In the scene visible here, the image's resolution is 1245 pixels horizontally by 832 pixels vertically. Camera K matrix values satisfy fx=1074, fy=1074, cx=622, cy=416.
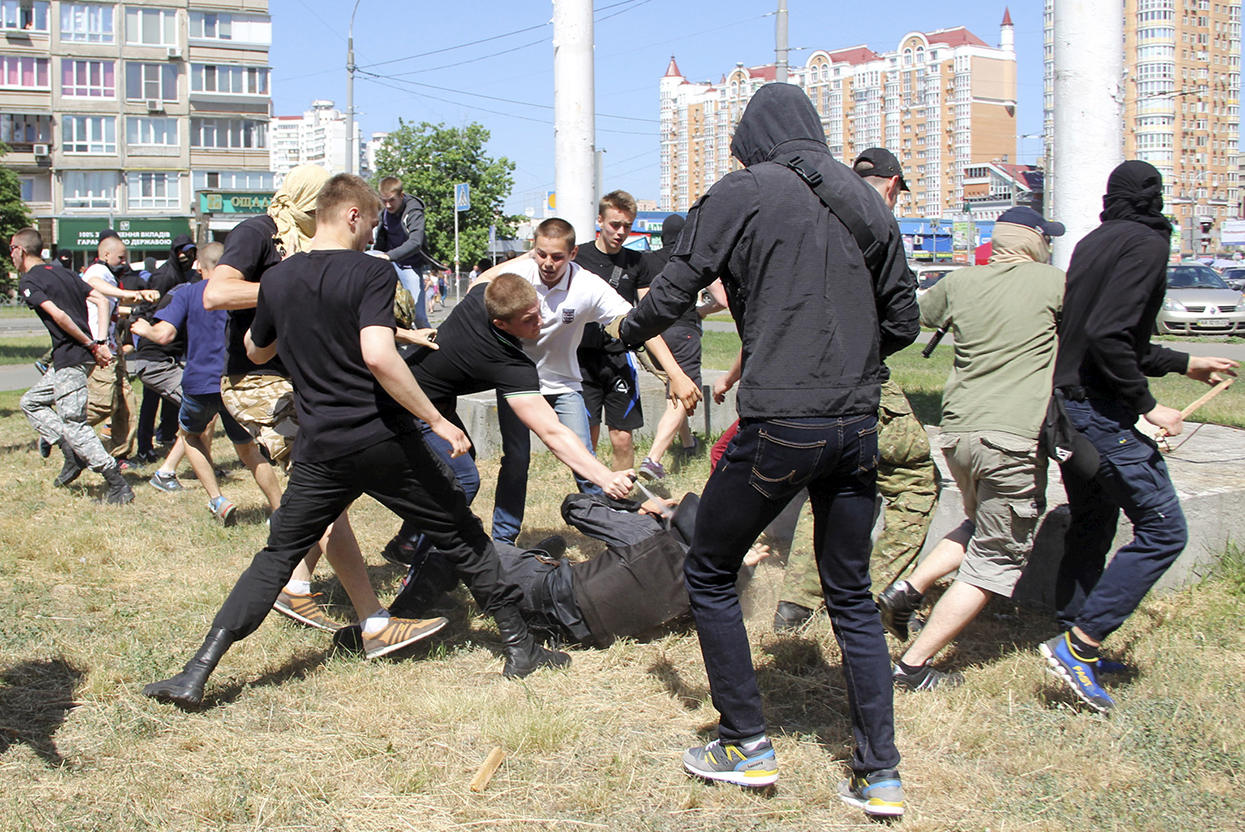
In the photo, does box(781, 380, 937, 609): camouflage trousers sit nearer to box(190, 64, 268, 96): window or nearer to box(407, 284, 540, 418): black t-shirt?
box(407, 284, 540, 418): black t-shirt

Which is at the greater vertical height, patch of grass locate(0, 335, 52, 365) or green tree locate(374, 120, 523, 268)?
green tree locate(374, 120, 523, 268)

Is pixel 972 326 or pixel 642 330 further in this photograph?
pixel 972 326

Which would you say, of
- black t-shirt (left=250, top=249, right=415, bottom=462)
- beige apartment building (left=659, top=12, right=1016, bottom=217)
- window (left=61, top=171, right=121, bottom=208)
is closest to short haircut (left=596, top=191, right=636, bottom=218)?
black t-shirt (left=250, top=249, right=415, bottom=462)

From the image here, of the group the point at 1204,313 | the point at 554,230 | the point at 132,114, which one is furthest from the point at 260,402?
the point at 132,114

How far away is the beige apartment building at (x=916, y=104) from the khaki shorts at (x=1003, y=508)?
5074 inches

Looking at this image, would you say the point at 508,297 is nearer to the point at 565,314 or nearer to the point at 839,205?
the point at 565,314

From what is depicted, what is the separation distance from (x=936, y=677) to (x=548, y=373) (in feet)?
8.49

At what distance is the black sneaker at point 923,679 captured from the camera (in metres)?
3.99

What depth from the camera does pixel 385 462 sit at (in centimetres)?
392

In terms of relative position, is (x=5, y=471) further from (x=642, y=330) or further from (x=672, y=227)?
(x=642, y=330)

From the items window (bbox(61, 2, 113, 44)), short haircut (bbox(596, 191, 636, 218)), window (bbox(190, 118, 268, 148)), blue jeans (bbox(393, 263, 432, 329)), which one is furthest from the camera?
window (bbox(190, 118, 268, 148))

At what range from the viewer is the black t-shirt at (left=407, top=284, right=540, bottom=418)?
4613 millimetres

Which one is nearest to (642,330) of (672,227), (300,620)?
(300,620)

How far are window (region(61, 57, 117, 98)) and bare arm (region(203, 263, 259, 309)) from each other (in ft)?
227
